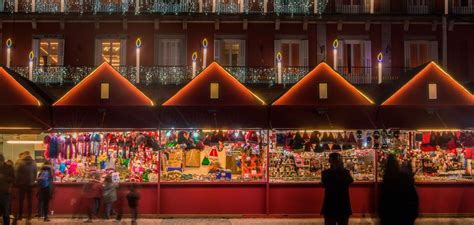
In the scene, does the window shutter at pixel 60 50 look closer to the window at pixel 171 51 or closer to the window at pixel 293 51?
the window at pixel 171 51

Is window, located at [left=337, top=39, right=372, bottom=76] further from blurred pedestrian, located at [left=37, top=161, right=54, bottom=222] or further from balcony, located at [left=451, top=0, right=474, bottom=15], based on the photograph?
blurred pedestrian, located at [left=37, top=161, right=54, bottom=222]

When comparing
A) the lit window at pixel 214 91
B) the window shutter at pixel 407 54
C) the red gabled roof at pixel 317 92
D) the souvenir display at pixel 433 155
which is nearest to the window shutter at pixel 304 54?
the window shutter at pixel 407 54

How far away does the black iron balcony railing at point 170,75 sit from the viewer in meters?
23.5

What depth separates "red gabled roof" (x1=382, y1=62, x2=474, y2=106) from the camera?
17.7 metres

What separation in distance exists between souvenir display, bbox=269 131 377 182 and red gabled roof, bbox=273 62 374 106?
88cm

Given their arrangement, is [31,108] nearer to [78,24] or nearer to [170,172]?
[170,172]

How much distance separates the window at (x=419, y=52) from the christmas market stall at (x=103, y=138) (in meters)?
11.8

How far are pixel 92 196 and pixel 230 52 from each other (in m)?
9.97

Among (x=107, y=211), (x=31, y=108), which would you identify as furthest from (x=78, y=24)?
(x=107, y=211)

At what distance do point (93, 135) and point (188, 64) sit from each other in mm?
7205

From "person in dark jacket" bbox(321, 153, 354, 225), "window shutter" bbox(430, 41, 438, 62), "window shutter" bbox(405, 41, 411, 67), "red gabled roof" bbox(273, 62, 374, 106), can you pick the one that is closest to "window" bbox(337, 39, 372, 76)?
"window shutter" bbox(405, 41, 411, 67)

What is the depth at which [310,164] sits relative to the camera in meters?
18.1

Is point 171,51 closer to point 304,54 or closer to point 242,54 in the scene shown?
point 242,54

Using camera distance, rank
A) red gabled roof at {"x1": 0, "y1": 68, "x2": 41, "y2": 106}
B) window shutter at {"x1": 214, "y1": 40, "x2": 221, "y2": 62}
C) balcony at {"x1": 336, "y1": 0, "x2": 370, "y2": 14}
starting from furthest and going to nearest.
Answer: balcony at {"x1": 336, "y1": 0, "x2": 370, "y2": 14}, window shutter at {"x1": 214, "y1": 40, "x2": 221, "y2": 62}, red gabled roof at {"x1": 0, "y1": 68, "x2": 41, "y2": 106}
